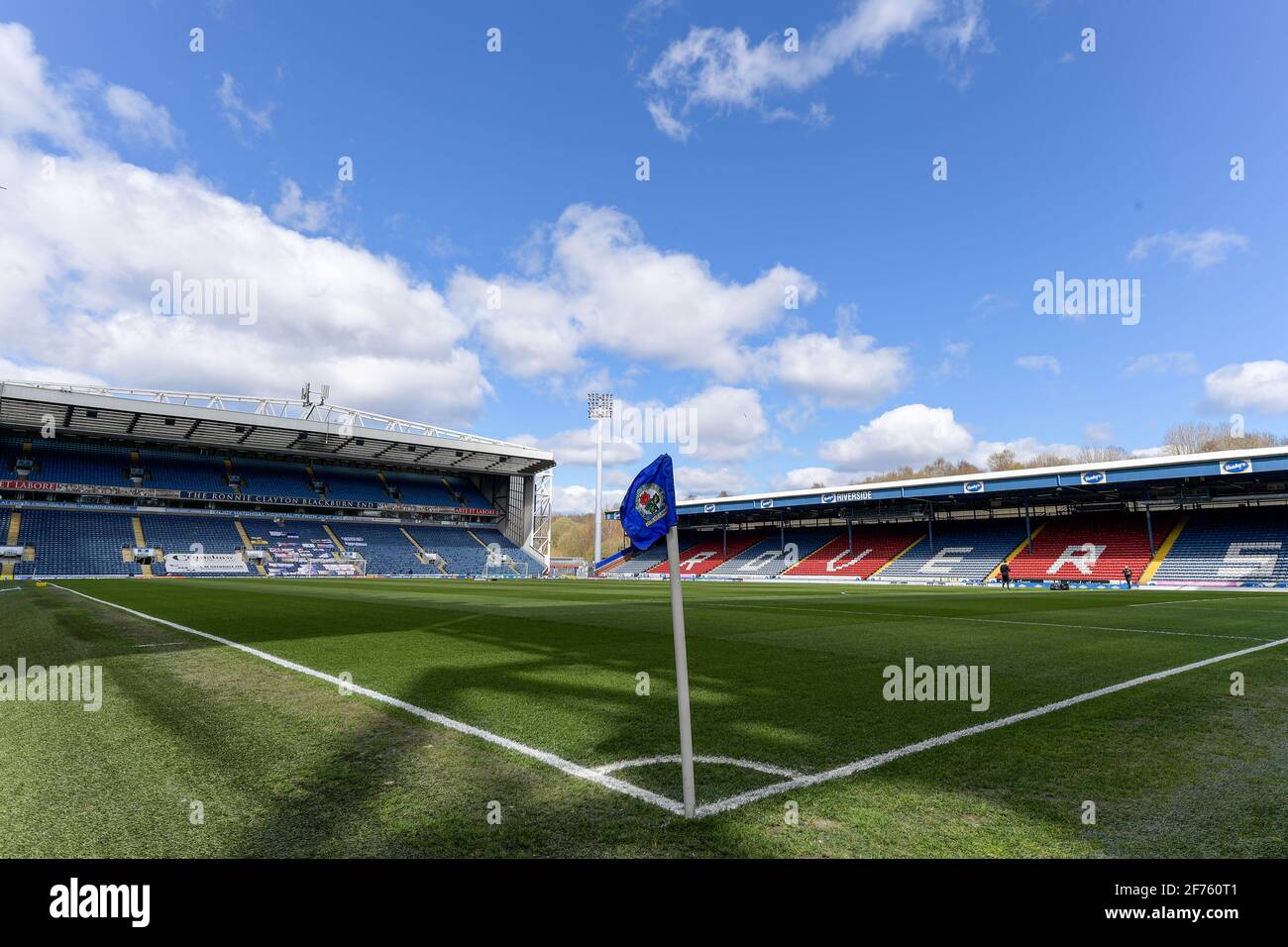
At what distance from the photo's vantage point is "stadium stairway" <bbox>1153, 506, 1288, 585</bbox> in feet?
115

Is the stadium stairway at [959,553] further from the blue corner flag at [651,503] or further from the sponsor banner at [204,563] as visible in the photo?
the sponsor banner at [204,563]

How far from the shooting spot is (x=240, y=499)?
5947cm

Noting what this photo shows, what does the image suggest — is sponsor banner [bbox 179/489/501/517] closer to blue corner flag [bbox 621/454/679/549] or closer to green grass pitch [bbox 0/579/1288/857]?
green grass pitch [bbox 0/579/1288/857]

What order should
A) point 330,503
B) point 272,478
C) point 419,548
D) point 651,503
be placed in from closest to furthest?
point 651,503, point 419,548, point 272,478, point 330,503

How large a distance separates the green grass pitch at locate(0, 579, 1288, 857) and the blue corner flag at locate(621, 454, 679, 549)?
1.65 meters

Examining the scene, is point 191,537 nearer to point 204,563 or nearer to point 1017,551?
point 204,563

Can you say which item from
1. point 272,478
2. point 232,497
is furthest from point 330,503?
point 232,497

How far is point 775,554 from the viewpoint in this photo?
58.5 metres

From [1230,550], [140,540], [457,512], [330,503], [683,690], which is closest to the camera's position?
[683,690]

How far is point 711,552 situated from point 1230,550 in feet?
130

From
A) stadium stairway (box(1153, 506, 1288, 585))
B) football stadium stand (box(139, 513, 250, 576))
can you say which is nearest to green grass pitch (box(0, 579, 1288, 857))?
stadium stairway (box(1153, 506, 1288, 585))

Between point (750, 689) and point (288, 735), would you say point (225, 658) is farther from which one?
point (750, 689)
